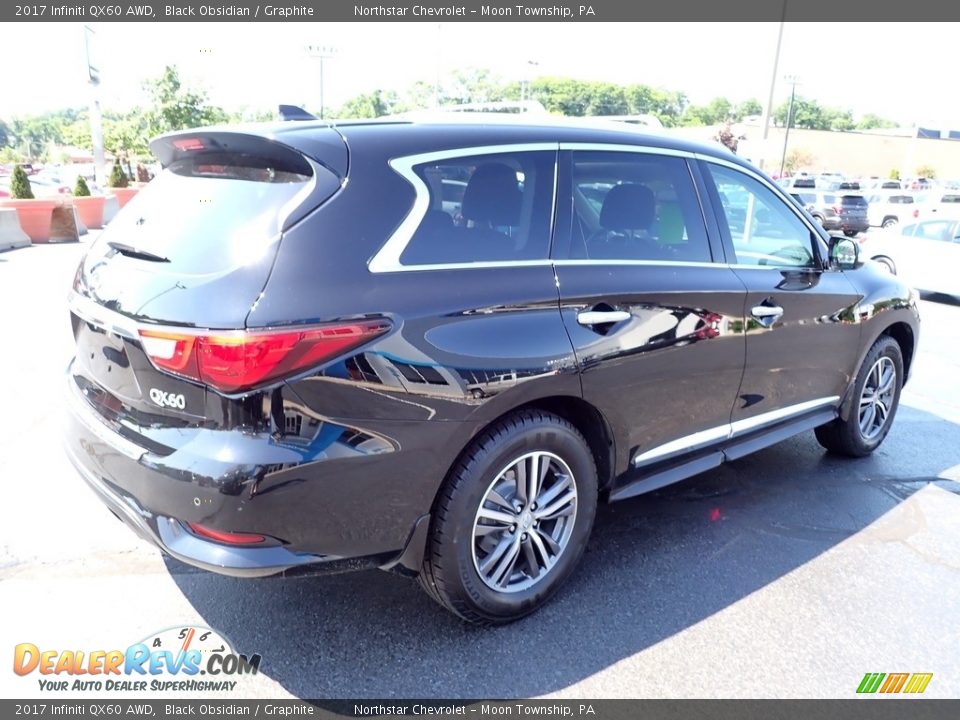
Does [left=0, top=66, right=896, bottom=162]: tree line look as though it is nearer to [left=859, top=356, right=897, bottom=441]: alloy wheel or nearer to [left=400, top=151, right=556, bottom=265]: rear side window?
[left=859, top=356, right=897, bottom=441]: alloy wheel

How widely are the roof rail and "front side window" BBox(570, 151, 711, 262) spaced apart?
1.17m

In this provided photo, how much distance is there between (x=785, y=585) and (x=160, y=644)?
2666 mm

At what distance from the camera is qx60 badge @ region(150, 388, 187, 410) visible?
2.39 metres

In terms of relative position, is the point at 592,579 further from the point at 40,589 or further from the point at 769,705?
the point at 40,589

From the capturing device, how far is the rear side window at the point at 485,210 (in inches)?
105

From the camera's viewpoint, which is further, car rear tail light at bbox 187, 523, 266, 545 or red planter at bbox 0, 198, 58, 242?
red planter at bbox 0, 198, 58, 242

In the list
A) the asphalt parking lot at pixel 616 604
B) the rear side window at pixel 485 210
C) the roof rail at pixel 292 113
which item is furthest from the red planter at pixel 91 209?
the rear side window at pixel 485 210

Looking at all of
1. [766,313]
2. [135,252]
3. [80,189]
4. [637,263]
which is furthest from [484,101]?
[135,252]

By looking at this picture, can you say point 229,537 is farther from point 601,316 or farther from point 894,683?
point 894,683

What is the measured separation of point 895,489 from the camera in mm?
4477

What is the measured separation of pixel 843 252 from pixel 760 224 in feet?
2.19

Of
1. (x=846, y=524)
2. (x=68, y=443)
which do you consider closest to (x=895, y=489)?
(x=846, y=524)

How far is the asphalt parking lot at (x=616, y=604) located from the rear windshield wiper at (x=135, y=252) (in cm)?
143

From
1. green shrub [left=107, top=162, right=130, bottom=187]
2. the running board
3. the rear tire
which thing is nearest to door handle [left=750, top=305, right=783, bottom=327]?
the running board
